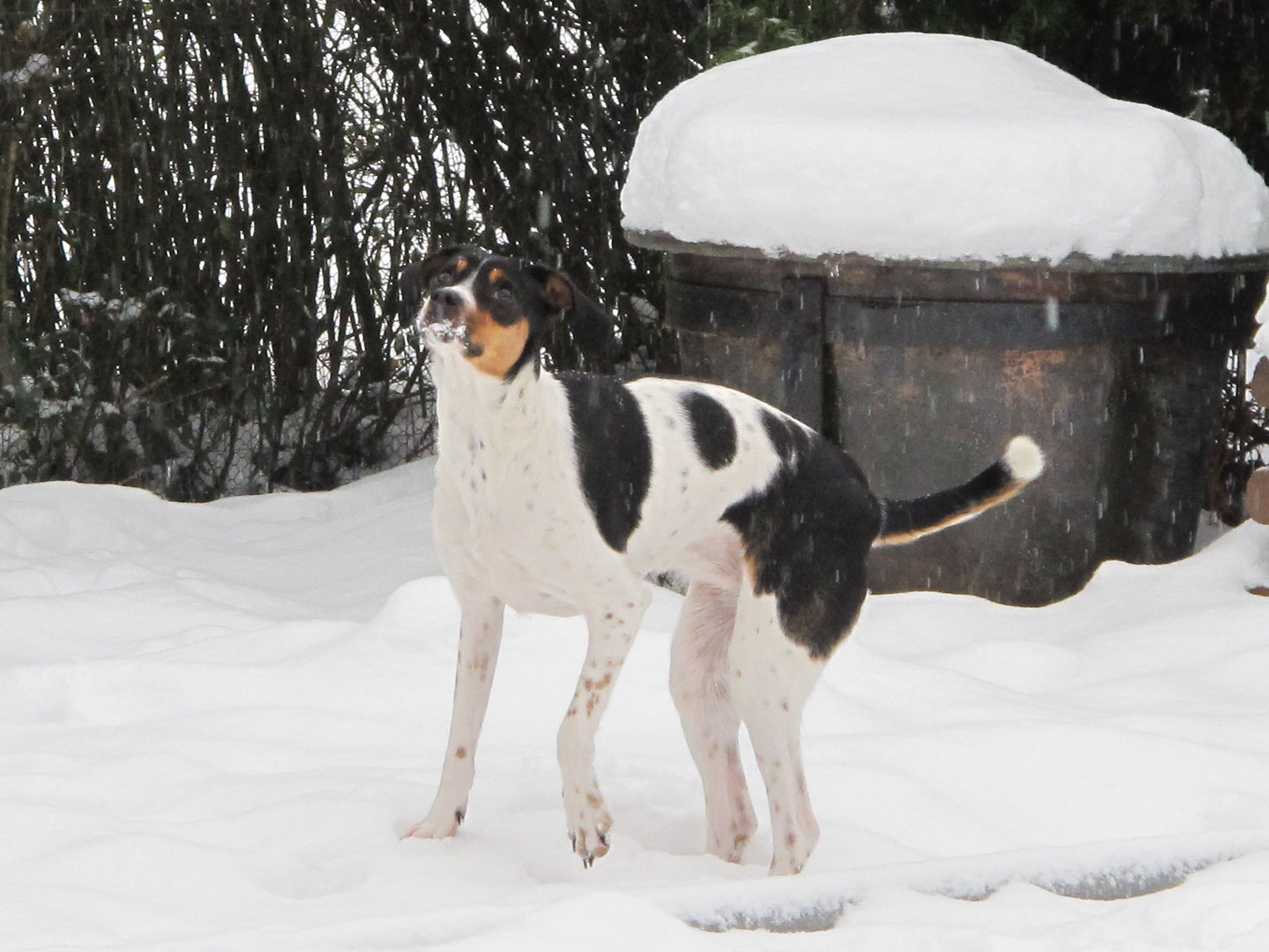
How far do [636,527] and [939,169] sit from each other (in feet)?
7.88

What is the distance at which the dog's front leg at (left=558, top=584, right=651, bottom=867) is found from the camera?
3131 mm

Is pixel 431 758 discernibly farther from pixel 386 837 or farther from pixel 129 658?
pixel 129 658

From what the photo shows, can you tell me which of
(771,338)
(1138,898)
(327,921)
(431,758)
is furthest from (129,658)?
(1138,898)

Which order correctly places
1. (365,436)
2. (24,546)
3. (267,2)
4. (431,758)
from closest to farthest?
(431,758)
(24,546)
(267,2)
(365,436)

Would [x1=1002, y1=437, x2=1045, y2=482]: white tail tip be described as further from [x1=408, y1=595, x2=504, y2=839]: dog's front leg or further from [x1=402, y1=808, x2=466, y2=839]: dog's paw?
[x1=402, y1=808, x2=466, y2=839]: dog's paw

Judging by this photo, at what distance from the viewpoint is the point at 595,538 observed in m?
3.11

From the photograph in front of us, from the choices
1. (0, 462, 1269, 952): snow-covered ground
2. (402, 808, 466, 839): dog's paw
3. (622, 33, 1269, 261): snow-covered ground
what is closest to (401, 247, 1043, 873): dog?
(402, 808, 466, 839): dog's paw

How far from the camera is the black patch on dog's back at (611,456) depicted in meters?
3.13

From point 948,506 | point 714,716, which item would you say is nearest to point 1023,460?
point 948,506

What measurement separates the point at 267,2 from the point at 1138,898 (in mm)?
5053

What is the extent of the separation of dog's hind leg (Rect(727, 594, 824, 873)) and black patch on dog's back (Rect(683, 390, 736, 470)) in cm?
27

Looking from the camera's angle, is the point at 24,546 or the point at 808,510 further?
the point at 24,546

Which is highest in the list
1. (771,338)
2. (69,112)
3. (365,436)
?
(69,112)

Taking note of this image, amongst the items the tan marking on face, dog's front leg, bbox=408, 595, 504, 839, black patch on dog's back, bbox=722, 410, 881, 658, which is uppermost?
the tan marking on face
